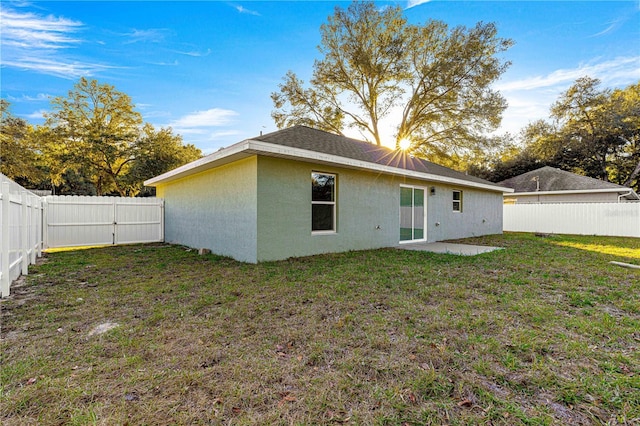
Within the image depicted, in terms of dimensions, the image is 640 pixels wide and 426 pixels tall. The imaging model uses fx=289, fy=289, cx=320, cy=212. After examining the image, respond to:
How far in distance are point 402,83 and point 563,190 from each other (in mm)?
12000

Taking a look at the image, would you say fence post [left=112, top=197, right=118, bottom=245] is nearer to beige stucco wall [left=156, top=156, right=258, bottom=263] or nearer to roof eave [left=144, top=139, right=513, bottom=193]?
beige stucco wall [left=156, top=156, right=258, bottom=263]

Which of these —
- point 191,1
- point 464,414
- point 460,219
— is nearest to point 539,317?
point 464,414

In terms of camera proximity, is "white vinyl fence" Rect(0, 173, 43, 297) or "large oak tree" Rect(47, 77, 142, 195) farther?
"large oak tree" Rect(47, 77, 142, 195)

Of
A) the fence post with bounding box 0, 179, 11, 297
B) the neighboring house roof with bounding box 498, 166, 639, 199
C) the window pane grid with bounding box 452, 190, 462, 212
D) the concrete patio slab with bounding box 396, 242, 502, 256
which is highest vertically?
the neighboring house roof with bounding box 498, 166, 639, 199

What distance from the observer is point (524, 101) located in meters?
16.3

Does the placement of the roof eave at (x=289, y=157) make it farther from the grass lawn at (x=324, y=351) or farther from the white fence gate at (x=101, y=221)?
the grass lawn at (x=324, y=351)

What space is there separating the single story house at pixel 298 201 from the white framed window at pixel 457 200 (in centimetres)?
45

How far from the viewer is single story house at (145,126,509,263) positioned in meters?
6.51

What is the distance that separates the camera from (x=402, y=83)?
66.1ft

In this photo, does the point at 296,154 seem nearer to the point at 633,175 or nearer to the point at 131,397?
the point at 131,397

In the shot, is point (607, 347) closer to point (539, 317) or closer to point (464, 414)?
point (539, 317)

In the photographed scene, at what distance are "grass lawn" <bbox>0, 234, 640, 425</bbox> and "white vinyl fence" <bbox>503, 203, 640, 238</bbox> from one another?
11.3 meters

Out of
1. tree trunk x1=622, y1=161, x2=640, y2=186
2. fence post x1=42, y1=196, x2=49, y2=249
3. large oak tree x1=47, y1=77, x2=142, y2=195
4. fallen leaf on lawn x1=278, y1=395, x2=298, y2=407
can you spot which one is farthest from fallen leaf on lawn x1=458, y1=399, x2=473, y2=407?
tree trunk x1=622, y1=161, x2=640, y2=186

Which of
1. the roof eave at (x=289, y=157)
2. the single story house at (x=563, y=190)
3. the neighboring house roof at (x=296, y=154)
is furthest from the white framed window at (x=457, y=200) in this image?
the single story house at (x=563, y=190)
